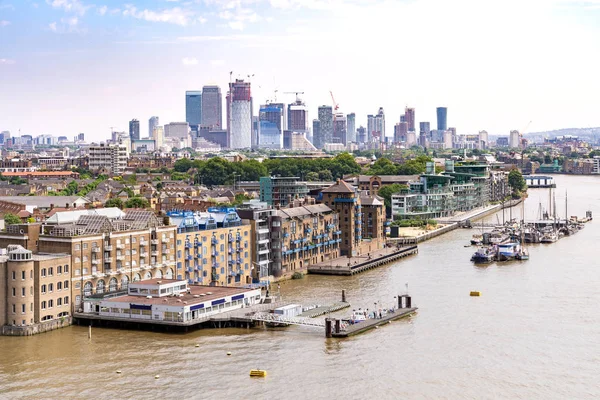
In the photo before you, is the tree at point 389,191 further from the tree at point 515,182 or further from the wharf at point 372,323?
the wharf at point 372,323

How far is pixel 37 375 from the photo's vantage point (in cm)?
2370

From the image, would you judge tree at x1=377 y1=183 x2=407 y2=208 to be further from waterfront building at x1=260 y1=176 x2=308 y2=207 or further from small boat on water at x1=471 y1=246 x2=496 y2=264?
small boat on water at x1=471 y1=246 x2=496 y2=264

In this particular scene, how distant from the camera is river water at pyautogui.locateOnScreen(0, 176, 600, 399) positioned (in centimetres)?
2244

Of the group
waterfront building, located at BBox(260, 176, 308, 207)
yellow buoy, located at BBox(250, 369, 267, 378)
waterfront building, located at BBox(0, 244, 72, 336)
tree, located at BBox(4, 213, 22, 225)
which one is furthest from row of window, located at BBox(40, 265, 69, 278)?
waterfront building, located at BBox(260, 176, 308, 207)

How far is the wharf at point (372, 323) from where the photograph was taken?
2733 cm

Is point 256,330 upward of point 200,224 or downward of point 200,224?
downward

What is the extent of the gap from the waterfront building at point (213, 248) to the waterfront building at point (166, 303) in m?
2.77

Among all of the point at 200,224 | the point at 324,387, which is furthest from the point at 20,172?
the point at 324,387

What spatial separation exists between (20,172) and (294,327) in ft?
244

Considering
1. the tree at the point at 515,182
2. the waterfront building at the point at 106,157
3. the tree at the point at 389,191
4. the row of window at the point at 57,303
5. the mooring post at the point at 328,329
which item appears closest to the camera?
the mooring post at the point at 328,329

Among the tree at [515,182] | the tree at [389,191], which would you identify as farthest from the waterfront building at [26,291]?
the tree at [515,182]

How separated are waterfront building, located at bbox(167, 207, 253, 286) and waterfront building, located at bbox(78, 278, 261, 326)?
2.77m

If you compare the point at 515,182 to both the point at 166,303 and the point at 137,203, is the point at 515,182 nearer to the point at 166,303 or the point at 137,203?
the point at 137,203

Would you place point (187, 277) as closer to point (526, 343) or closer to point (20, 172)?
point (526, 343)
